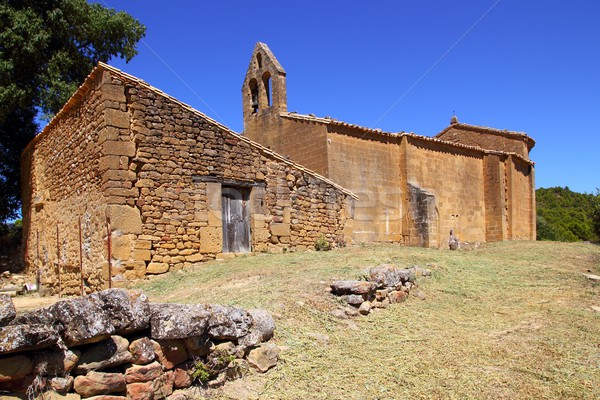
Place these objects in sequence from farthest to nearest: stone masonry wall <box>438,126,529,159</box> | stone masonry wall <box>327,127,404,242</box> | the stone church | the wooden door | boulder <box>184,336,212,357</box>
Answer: stone masonry wall <box>438,126,529,159</box> < stone masonry wall <box>327,127,404,242</box> < the wooden door < the stone church < boulder <box>184,336,212,357</box>

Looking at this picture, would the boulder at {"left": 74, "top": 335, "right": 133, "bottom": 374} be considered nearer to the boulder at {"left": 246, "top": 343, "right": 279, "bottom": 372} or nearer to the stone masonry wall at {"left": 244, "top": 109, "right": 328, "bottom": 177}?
the boulder at {"left": 246, "top": 343, "right": 279, "bottom": 372}

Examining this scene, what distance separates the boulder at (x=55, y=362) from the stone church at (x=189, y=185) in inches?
267

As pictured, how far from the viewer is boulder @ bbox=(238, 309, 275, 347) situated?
4.81 meters

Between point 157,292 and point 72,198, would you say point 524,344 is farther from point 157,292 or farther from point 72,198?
point 72,198

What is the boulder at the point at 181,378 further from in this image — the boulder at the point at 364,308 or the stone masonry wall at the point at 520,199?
the stone masonry wall at the point at 520,199

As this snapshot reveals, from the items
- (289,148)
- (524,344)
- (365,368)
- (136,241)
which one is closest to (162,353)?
(365,368)

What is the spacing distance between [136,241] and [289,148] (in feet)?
31.1

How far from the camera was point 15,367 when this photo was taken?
3277 millimetres

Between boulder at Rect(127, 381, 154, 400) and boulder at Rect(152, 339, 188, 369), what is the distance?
239 mm

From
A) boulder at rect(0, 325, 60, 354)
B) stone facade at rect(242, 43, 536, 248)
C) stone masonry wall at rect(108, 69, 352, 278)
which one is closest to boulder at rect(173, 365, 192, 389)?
boulder at rect(0, 325, 60, 354)

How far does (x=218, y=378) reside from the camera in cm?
442

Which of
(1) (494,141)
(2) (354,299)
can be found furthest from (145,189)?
(1) (494,141)

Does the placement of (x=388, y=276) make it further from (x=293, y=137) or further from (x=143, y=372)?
(x=293, y=137)

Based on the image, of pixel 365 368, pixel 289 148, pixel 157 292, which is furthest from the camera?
pixel 289 148
